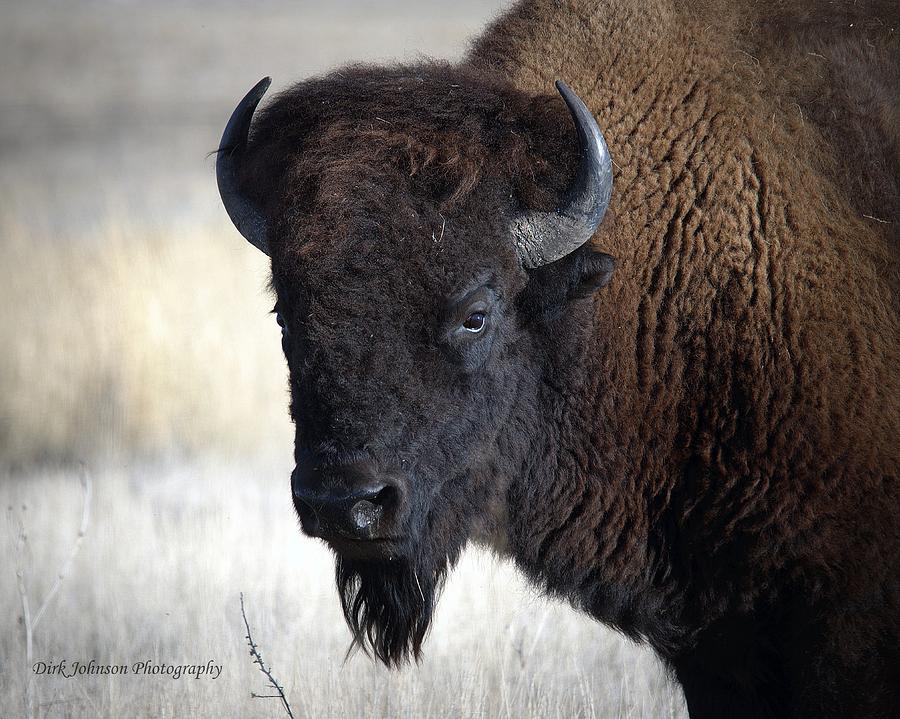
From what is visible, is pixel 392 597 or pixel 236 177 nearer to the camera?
pixel 392 597

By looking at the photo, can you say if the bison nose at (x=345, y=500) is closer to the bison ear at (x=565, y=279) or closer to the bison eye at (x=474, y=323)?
the bison eye at (x=474, y=323)

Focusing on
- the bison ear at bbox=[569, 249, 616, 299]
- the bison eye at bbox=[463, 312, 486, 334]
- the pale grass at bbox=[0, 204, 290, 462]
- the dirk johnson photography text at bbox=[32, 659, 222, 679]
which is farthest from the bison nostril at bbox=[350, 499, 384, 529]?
the pale grass at bbox=[0, 204, 290, 462]

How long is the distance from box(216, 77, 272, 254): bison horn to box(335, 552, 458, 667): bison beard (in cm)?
117

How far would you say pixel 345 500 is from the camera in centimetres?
309

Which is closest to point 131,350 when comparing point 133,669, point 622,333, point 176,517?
point 176,517

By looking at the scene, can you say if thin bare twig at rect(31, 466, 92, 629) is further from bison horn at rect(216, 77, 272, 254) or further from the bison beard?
bison horn at rect(216, 77, 272, 254)

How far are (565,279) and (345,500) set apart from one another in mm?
1056

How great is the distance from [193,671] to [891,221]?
11.8 ft

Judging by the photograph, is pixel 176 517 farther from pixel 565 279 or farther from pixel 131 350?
pixel 565 279

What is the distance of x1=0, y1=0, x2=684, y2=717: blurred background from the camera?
15.9 ft

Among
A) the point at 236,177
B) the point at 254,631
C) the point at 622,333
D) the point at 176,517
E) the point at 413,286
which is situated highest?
the point at 236,177

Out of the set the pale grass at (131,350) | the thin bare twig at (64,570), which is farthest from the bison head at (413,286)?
the pale grass at (131,350)

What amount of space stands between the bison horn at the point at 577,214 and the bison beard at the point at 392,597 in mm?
1068

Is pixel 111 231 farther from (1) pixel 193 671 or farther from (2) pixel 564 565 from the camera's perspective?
(2) pixel 564 565
